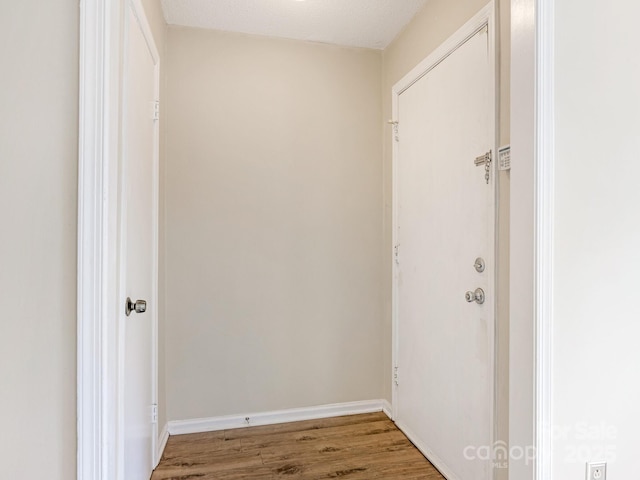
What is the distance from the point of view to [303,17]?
90.3 inches

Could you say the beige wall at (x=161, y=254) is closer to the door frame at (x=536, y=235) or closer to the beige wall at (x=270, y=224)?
the beige wall at (x=270, y=224)

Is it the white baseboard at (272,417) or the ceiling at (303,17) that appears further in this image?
the white baseboard at (272,417)

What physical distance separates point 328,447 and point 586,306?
1607 millimetres

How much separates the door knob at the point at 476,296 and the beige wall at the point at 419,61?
0.11 meters

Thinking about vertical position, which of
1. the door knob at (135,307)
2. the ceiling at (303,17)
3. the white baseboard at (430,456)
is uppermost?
the ceiling at (303,17)

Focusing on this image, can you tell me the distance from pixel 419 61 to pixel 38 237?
208cm

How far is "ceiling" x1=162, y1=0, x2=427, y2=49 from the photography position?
216cm

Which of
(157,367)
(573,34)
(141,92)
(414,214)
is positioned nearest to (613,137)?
(573,34)

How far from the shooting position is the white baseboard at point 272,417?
7.84 ft

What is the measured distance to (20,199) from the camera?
950 millimetres

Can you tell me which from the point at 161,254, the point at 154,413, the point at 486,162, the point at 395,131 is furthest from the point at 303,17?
the point at 154,413

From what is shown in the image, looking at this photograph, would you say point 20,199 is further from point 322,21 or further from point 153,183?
point 322,21

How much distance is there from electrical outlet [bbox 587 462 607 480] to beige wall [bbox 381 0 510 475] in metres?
0.31

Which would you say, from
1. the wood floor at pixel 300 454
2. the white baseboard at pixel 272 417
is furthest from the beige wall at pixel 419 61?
the wood floor at pixel 300 454
